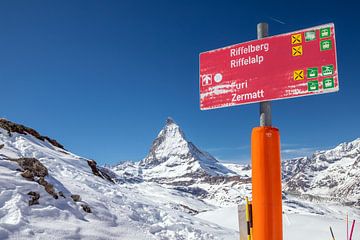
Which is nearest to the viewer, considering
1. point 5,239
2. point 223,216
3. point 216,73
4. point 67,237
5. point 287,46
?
point 287,46

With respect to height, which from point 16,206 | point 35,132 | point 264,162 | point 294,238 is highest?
point 35,132

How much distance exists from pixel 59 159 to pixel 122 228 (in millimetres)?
8516

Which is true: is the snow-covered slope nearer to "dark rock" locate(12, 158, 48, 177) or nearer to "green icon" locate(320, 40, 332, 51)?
"dark rock" locate(12, 158, 48, 177)

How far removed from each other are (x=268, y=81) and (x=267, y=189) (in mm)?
1309

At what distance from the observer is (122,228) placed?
35.4 feet

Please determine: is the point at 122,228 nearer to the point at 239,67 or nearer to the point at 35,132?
the point at 239,67

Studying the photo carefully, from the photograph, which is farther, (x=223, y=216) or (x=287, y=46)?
(x=223, y=216)

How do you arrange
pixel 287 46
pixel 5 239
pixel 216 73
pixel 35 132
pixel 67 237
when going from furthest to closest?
pixel 35 132 < pixel 67 237 < pixel 5 239 < pixel 216 73 < pixel 287 46

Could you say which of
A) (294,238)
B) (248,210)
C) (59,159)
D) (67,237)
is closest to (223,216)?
(294,238)

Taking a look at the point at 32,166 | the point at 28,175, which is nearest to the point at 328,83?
the point at 28,175

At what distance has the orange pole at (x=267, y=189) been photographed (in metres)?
4.27

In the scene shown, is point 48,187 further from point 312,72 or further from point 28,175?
point 312,72

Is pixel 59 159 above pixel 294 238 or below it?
above

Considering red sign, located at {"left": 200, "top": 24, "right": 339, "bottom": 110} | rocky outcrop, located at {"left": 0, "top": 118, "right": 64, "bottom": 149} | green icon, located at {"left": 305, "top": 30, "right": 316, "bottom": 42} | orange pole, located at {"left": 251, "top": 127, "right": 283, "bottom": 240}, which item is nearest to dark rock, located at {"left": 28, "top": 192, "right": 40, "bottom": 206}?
red sign, located at {"left": 200, "top": 24, "right": 339, "bottom": 110}
